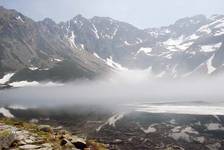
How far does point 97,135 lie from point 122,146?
2920 centimetres

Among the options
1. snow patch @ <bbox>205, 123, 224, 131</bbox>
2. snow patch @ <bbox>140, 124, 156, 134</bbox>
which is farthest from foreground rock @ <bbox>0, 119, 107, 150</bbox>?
snow patch @ <bbox>205, 123, 224, 131</bbox>

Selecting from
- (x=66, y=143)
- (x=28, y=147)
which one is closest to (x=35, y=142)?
(x=28, y=147)

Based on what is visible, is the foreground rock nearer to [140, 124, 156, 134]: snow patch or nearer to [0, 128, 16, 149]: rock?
[0, 128, 16, 149]: rock

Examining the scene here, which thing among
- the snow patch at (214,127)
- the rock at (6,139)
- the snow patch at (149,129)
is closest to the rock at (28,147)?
the rock at (6,139)

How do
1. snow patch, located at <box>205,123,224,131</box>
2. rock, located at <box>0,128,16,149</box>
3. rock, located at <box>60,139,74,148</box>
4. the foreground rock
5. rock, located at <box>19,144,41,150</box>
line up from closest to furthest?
1. rock, located at <box>0,128,16,149</box>
2. the foreground rock
3. rock, located at <box>19,144,41,150</box>
4. rock, located at <box>60,139,74,148</box>
5. snow patch, located at <box>205,123,224,131</box>

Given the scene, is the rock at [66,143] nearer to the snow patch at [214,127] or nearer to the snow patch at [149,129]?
the snow patch at [149,129]

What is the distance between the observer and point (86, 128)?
643ft

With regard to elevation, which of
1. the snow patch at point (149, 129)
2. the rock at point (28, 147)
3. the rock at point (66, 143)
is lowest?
the rock at point (28, 147)

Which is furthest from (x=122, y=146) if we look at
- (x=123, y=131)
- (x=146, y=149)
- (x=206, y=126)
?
(x=206, y=126)

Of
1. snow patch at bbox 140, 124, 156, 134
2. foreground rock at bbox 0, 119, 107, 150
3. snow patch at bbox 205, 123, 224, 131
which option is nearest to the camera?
foreground rock at bbox 0, 119, 107, 150

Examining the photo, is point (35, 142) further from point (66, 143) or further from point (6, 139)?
point (6, 139)

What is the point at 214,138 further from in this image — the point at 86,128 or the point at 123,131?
the point at 86,128

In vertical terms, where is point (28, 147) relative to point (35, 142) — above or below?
below

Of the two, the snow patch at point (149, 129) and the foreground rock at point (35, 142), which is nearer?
Answer: the foreground rock at point (35, 142)
